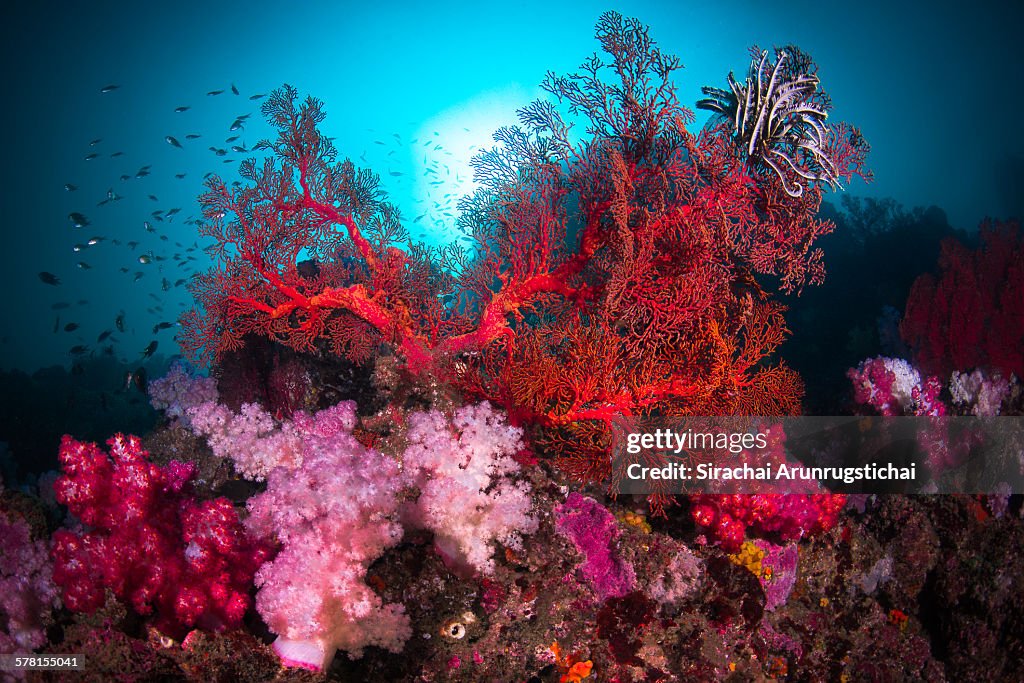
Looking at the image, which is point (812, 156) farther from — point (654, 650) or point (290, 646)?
point (290, 646)

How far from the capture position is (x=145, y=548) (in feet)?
9.91

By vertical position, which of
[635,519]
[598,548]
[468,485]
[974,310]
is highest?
[974,310]

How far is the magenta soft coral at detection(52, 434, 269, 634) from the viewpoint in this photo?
114 inches

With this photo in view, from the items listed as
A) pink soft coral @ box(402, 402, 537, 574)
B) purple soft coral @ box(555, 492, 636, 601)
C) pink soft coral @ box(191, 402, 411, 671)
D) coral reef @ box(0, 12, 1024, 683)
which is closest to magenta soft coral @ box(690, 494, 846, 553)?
coral reef @ box(0, 12, 1024, 683)

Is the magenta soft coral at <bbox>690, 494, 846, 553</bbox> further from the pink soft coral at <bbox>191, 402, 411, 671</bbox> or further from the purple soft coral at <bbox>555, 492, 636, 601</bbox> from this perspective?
the pink soft coral at <bbox>191, 402, 411, 671</bbox>

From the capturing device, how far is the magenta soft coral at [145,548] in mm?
2891

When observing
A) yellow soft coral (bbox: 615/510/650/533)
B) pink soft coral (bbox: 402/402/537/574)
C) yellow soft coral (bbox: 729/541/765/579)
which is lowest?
yellow soft coral (bbox: 729/541/765/579)

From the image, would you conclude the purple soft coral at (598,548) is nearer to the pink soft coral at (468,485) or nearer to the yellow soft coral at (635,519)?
the yellow soft coral at (635,519)

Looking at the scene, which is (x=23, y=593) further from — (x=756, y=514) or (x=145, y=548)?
(x=756, y=514)

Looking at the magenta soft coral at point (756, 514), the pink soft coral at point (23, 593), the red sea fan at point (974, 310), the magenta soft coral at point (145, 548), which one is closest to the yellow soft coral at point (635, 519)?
the magenta soft coral at point (756, 514)

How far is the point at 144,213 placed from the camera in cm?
8906

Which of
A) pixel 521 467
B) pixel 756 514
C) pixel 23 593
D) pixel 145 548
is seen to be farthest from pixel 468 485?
pixel 23 593

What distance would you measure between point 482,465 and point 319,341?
3.49m

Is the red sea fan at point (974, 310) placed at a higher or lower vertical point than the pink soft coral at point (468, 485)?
higher
